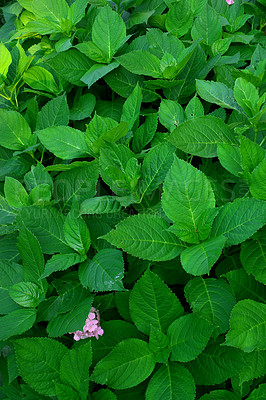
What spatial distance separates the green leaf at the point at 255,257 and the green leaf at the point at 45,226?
63 cm

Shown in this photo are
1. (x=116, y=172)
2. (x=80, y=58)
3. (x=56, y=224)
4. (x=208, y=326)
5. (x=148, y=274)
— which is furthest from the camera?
(x=80, y=58)

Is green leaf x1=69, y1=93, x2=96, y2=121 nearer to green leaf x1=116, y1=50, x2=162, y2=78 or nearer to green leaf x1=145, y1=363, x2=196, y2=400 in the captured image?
green leaf x1=116, y1=50, x2=162, y2=78

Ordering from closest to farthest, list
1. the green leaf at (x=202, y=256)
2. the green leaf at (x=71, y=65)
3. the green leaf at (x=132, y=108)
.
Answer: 1. the green leaf at (x=202, y=256)
2. the green leaf at (x=132, y=108)
3. the green leaf at (x=71, y=65)

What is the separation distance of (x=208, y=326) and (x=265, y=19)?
6.15ft

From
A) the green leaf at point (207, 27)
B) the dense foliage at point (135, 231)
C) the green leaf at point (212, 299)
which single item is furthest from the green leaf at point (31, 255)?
the green leaf at point (207, 27)

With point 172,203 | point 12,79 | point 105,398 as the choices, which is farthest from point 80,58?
point 105,398

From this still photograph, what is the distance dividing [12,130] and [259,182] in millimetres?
1145

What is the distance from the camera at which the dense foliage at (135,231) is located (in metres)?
1.21

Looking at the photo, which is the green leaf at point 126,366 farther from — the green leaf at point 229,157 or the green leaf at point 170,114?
the green leaf at point 170,114

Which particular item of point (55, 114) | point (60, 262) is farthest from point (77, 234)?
point (55, 114)

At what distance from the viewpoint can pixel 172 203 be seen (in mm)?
1284

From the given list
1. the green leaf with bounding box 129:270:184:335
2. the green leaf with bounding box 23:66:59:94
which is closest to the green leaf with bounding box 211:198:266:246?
the green leaf with bounding box 129:270:184:335

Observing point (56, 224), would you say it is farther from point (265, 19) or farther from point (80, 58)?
point (265, 19)

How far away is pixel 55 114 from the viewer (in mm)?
1831
